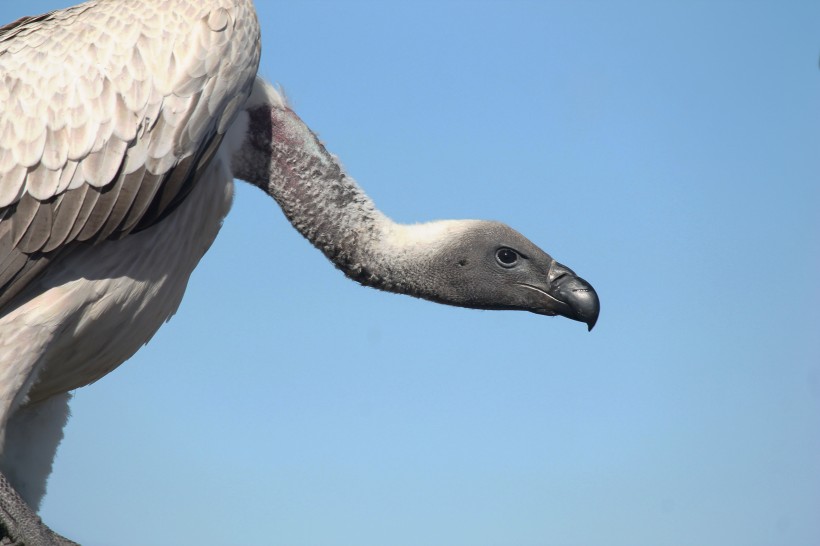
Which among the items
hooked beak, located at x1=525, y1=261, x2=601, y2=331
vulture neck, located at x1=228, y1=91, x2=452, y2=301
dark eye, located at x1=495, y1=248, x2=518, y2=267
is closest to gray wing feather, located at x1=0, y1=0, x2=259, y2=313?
vulture neck, located at x1=228, y1=91, x2=452, y2=301

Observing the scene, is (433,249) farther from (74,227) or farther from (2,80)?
(2,80)

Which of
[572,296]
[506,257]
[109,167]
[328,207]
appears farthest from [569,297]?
[109,167]

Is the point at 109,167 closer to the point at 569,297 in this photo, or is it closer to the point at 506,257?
the point at 506,257

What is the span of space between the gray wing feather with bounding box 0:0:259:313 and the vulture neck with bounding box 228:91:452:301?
51 cm

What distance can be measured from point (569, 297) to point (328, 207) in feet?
4.83

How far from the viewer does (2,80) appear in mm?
5570

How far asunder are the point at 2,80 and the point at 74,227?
870 mm

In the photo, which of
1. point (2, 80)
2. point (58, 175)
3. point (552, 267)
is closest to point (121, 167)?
point (58, 175)

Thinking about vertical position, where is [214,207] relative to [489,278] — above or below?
below

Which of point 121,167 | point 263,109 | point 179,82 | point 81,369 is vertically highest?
point 263,109


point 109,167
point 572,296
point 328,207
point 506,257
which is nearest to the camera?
point 109,167

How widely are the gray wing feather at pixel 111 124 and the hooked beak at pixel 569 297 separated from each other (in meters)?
2.14

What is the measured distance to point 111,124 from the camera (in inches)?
213

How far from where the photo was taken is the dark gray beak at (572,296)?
253 inches
